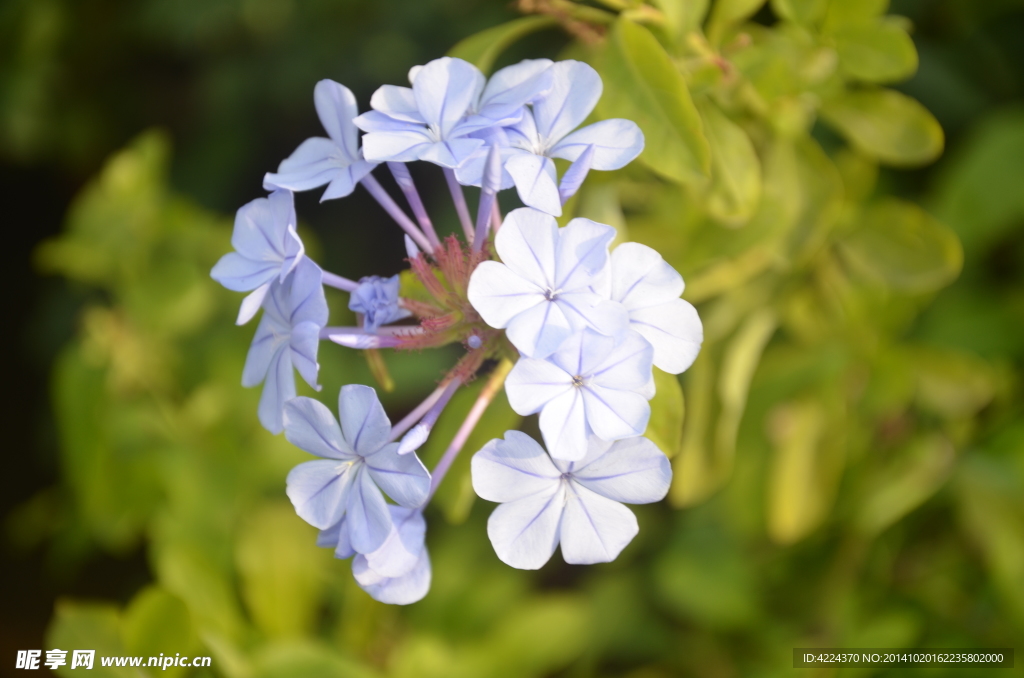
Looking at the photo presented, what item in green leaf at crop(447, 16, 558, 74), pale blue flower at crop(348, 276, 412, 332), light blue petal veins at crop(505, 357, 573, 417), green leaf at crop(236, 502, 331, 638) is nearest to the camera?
light blue petal veins at crop(505, 357, 573, 417)

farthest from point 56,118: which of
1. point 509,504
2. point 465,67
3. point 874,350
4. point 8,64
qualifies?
point 874,350

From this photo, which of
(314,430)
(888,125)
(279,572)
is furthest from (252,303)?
(888,125)

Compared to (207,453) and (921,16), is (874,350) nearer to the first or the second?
(921,16)

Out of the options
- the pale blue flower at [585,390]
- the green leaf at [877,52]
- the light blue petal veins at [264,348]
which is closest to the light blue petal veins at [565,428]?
the pale blue flower at [585,390]

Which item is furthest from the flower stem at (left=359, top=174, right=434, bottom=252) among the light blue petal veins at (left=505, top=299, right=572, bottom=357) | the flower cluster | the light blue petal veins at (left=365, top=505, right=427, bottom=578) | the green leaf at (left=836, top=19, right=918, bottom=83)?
the green leaf at (left=836, top=19, right=918, bottom=83)

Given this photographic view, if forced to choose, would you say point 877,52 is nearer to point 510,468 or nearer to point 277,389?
point 510,468

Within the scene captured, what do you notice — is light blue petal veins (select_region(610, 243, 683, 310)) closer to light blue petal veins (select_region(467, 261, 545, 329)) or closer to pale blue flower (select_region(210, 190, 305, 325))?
light blue petal veins (select_region(467, 261, 545, 329))
